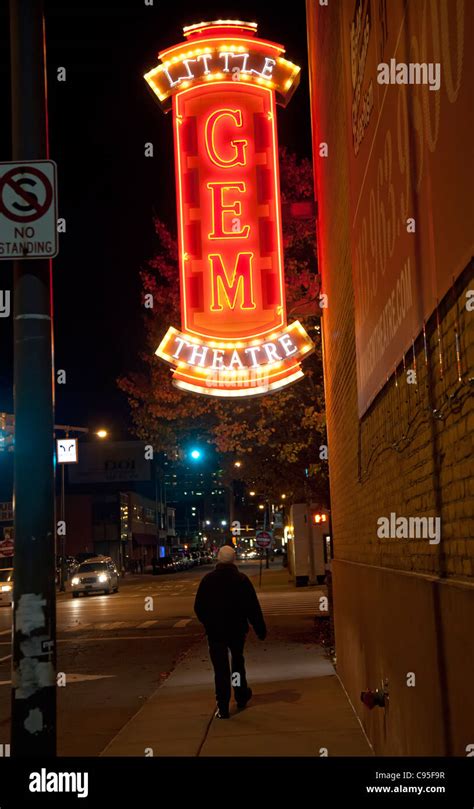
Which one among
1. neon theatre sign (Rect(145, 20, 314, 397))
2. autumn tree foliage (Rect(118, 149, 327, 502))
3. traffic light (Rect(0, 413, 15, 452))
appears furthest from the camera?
traffic light (Rect(0, 413, 15, 452))

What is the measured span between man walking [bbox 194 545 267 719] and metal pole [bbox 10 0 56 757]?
5.02 meters

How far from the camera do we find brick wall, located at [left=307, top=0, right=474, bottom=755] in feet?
14.2

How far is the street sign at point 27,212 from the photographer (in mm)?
5609

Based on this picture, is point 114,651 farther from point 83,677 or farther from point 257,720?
point 257,720

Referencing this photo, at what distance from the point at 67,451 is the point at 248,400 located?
76.3 feet

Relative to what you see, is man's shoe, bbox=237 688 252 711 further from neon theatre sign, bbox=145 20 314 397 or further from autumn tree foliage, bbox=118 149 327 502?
autumn tree foliage, bbox=118 149 327 502

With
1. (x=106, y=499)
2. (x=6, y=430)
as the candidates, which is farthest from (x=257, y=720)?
(x=106, y=499)

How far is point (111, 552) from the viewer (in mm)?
85438

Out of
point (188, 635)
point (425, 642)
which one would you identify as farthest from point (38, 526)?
point (188, 635)

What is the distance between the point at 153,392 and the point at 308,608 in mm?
10331

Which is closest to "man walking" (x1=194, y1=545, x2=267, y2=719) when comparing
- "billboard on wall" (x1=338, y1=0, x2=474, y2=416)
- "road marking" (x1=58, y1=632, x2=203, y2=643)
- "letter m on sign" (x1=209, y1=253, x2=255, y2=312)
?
"billboard on wall" (x1=338, y1=0, x2=474, y2=416)

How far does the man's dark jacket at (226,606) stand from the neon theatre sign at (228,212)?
302 cm

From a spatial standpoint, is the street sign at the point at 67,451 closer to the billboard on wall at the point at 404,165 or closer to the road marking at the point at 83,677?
the road marking at the point at 83,677

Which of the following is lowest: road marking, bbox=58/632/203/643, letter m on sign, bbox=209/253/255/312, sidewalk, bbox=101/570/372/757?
road marking, bbox=58/632/203/643
